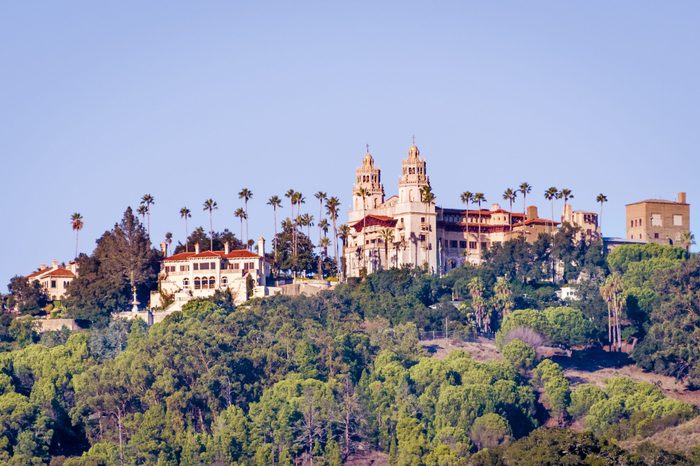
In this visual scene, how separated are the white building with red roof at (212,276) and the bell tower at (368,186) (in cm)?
1313

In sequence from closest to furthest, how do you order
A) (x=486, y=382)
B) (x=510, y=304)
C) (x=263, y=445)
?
(x=263, y=445), (x=486, y=382), (x=510, y=304)

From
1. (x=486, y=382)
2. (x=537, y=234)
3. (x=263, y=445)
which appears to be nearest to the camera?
(x=263, y=445)

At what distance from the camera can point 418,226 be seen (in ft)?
535

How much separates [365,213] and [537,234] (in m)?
14.8

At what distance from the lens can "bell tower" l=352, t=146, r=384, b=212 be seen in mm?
172625

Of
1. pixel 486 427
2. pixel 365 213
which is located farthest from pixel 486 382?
pixel 365 213

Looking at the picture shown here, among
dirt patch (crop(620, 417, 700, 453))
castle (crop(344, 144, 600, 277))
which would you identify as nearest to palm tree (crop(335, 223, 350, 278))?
castle (crop(344, 144, 600, 277))

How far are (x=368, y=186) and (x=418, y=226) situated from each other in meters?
11.6

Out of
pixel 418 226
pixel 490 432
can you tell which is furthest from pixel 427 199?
pixel 490 432

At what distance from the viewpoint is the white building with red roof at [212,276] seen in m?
161

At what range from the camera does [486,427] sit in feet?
431

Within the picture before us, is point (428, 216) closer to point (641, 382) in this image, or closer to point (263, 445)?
point (641, 382)

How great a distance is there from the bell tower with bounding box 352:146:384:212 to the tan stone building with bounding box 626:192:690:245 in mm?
23362

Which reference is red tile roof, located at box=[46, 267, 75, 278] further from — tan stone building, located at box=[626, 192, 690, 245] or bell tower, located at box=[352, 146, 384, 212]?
tan stone building, located at box=[626, 192, 690, 245]
